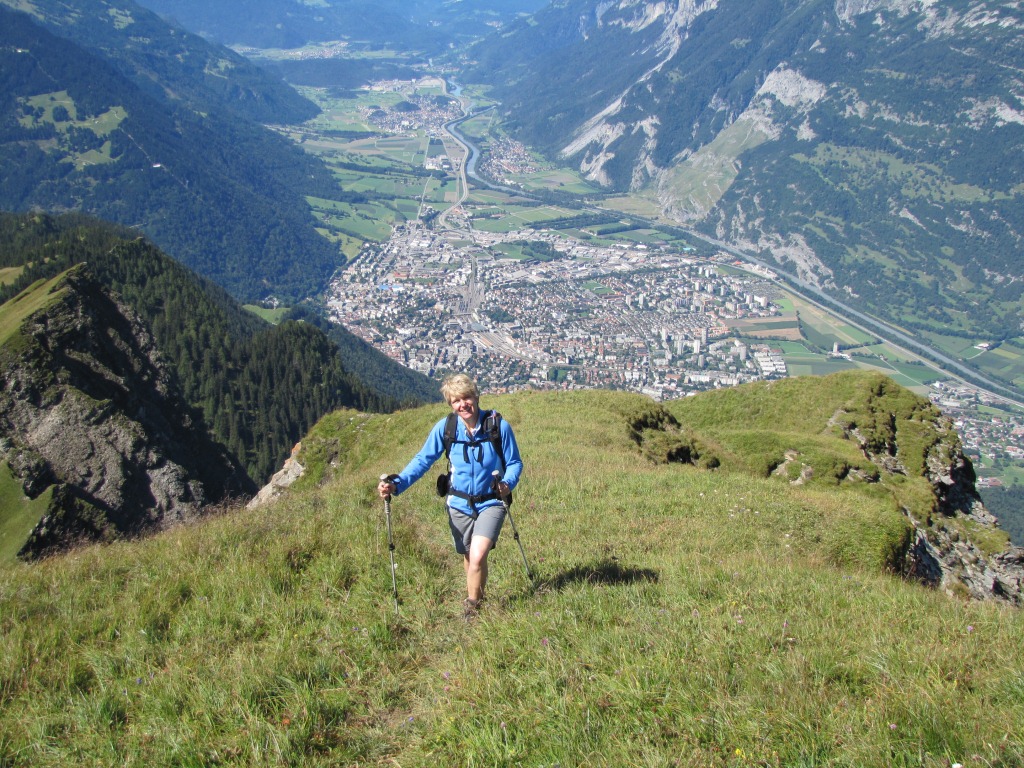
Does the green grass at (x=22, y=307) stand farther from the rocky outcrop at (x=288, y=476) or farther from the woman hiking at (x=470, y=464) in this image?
the woman hiking at (x=470, y=464)

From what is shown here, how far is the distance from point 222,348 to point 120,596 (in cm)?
8062

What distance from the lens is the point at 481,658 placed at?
532cm

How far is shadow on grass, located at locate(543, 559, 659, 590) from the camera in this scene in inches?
288

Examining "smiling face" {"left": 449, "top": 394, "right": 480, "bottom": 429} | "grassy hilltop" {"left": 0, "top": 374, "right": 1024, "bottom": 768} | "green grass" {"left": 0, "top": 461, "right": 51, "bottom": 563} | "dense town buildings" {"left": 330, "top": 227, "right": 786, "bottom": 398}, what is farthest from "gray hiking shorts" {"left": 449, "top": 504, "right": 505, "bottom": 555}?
"dense town buildings" {"left": 330, "top": 227, "right": 786, "bottom": 398}

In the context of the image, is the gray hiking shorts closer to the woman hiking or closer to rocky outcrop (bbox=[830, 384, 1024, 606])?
the woman hiking

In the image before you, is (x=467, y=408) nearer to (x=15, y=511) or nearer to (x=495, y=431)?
(x=495, y=431)

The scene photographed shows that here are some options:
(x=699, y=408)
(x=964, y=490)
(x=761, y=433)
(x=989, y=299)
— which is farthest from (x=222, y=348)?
(x=989, y=299)

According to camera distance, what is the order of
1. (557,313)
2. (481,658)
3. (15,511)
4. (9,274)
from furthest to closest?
(557,313) < (9,274) < (15,511) < (481,658)

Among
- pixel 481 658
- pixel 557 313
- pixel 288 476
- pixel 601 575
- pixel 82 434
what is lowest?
pixel 557 313

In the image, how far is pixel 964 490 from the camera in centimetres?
2450

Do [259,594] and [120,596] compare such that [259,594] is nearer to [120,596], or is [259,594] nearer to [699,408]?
[120,596]

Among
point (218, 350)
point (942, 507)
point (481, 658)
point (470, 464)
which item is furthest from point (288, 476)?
point (218, 350)

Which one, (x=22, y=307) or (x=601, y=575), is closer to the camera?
(x=601, y=575)

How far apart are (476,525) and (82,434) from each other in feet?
112
